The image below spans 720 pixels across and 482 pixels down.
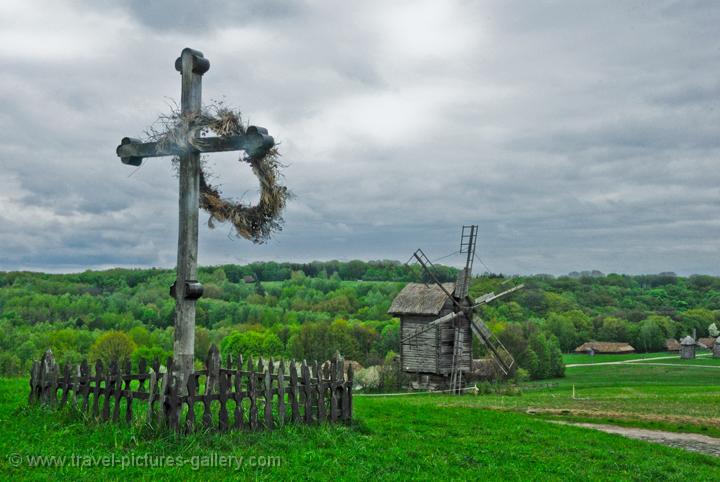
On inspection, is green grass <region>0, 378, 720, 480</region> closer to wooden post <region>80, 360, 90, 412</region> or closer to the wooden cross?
wooden post <region>80, 360, 90, 412</region>

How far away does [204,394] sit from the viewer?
10.7m

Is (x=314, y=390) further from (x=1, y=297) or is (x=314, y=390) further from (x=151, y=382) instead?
(x=1, y=297)

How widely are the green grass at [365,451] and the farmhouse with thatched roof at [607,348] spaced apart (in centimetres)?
8310

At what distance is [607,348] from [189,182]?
9025 cm

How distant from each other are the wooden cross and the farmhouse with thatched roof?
89150mm

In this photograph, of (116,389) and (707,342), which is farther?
(707,342)

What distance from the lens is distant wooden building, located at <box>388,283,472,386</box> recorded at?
1505 inches

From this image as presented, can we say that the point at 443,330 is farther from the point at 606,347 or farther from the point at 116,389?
the point at 606,347

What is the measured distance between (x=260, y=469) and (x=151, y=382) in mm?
2665

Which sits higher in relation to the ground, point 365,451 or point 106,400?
point 106,400

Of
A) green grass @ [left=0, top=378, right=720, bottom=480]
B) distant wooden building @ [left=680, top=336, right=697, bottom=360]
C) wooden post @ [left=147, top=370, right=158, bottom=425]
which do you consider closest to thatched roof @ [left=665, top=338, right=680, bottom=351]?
distant wooden building @ [left=680, top=336, right=697, bottom=360]

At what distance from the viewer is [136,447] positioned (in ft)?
32.0

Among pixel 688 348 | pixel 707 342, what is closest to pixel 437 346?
pixel 688 348

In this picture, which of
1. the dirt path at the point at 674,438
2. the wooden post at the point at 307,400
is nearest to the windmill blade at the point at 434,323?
the dirt path at the point at 674,438
